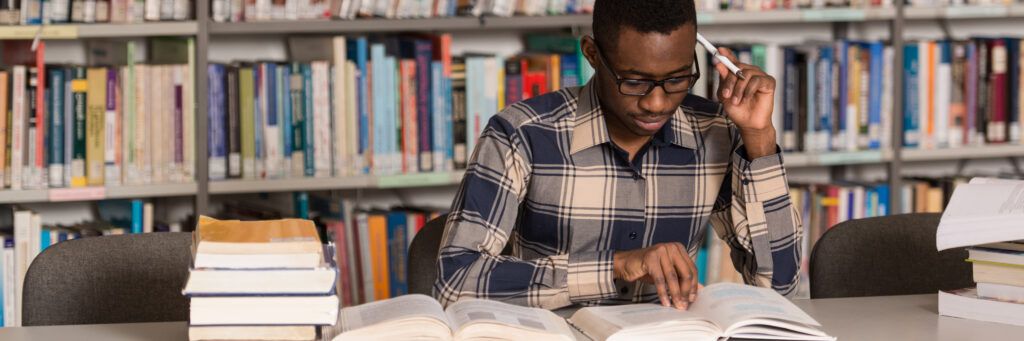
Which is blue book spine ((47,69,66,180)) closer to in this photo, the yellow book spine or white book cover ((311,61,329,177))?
the yellow book spine

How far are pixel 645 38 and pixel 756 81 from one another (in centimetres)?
21

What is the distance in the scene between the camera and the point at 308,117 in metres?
2.77

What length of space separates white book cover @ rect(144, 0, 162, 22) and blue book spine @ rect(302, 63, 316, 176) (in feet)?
1.07

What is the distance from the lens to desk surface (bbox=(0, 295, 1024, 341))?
1.56 meters

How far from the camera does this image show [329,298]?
1315 millimetres

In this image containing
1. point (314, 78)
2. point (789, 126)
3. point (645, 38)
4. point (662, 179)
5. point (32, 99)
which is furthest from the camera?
point (789, 126)

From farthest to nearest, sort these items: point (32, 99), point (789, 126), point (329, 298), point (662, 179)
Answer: point (789, 126)
point (32, 99)
point (662, 179)
point (329, 298)

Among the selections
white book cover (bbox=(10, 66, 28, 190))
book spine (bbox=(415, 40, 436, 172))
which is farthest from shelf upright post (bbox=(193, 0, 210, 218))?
book spine (bbox=(415, 40, 436, 172))

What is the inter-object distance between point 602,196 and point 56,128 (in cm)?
131

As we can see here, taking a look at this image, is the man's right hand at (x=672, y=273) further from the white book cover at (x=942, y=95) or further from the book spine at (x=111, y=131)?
the white book cover at (x=942, y=95)

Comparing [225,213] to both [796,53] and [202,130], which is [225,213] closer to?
[202,130]

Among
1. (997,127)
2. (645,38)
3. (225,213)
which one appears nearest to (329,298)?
(645,38)

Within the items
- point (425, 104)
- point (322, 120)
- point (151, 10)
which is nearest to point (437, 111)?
point (425, 104)

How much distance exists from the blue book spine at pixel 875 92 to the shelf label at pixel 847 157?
0.03m
